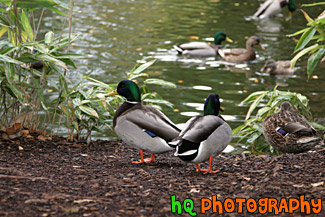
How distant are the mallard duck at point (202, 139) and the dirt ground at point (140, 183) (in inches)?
7.3

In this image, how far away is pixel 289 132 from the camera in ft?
18.1

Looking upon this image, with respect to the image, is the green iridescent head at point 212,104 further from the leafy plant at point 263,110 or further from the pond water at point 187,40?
the pond water at point 187,40

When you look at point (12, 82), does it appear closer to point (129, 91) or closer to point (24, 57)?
point (24, 57)

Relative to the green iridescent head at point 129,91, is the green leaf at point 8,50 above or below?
above

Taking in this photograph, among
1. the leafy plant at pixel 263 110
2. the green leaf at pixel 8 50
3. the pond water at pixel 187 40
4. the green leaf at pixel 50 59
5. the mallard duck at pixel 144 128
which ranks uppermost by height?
the green leaf at pixel 8 50

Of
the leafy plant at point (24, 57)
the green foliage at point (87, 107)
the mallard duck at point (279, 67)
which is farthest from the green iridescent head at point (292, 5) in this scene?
the leafy plant at point (24, 57)

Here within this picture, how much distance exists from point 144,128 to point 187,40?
9140 millimetres

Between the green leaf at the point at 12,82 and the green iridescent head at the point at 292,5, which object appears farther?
the green iridescent head at the point at 292,5

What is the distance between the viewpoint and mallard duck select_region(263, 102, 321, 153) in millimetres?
5449

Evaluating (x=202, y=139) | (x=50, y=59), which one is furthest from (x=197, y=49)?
(x=202, y=139)

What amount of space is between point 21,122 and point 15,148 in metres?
0.53

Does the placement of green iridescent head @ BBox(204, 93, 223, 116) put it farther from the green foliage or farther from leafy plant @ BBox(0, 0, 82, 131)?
leafy plant @ BBox(0, 0, 82, 131)

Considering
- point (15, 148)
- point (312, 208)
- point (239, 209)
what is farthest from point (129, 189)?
point (15, 148)

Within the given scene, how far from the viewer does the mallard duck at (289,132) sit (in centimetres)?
545
